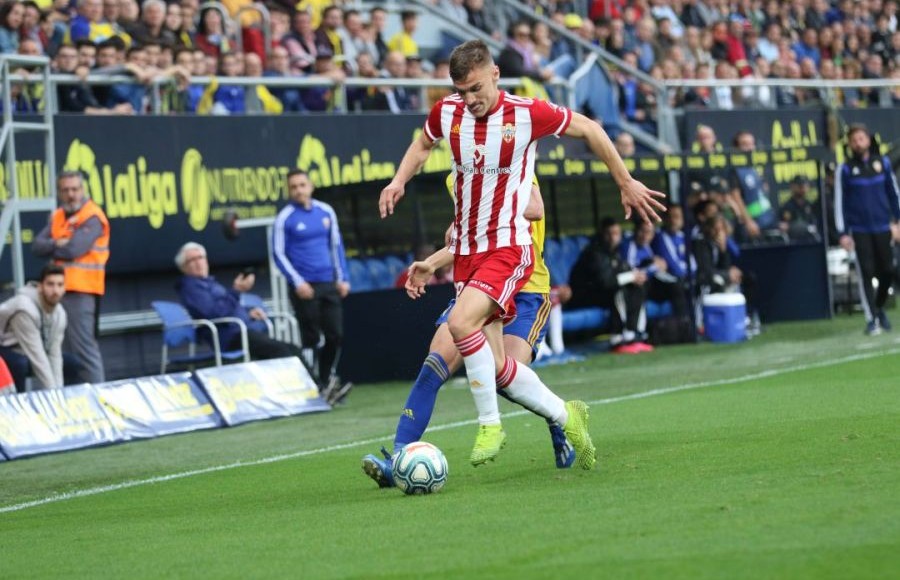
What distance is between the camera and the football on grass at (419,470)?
850cm

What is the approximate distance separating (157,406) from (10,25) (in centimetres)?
488

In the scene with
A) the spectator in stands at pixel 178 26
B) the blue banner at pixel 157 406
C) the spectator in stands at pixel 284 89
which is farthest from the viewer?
the spectator in stands at pixel 284 89

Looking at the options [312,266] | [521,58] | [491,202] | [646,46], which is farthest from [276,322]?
[646,46]

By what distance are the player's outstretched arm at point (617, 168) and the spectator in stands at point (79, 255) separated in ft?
23.3

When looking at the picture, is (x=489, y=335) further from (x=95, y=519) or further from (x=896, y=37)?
(x=896, y=37)

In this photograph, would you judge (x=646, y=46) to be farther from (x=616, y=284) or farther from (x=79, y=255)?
(x=79, y=255)

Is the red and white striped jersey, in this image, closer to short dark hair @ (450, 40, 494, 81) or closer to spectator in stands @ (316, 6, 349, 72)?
short dark hair @ (450, 40, 494, 81)

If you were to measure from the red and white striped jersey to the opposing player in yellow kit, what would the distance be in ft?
0.64

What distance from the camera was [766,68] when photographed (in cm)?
2927

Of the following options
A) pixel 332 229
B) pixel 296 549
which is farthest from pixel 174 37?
pixel 296 549

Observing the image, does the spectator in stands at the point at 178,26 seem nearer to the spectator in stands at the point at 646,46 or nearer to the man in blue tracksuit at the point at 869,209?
the man in blue tracksuit at the point at 869,209

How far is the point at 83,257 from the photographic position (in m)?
15.0

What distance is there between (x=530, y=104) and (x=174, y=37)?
33.5 ft

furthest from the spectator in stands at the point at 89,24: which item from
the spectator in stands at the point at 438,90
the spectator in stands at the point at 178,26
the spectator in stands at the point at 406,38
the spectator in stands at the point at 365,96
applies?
the spectator in stands at the point at 406,38
